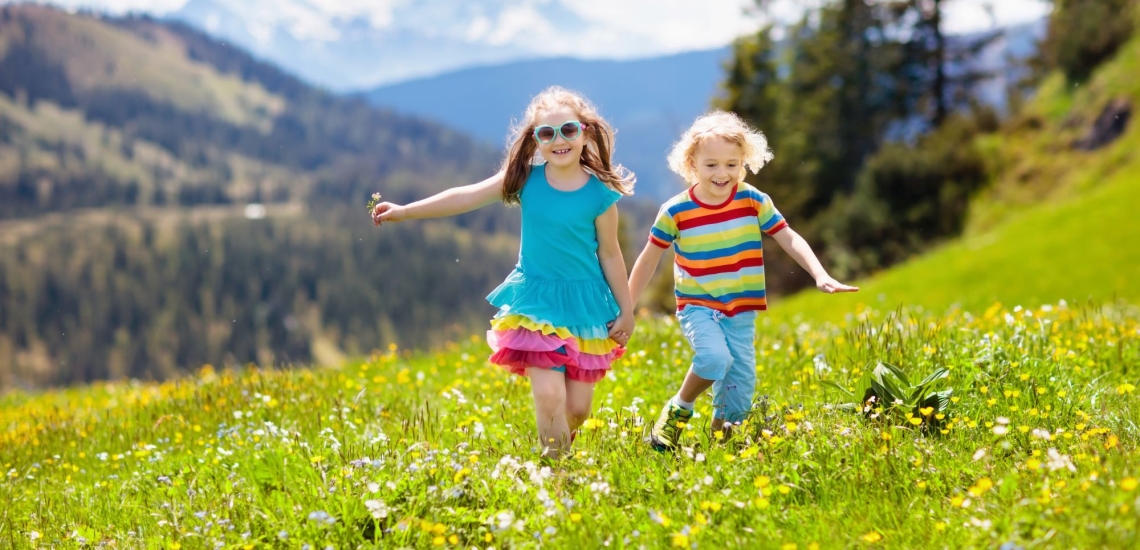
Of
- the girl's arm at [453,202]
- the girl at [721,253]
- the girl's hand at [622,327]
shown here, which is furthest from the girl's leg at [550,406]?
the girl's arm at [453,202]

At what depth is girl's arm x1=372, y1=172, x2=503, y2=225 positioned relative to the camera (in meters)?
5.42

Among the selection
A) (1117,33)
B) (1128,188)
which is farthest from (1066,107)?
(1128,188)

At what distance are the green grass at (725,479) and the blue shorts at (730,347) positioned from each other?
21 centimetres

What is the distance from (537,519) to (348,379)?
537 centimetres

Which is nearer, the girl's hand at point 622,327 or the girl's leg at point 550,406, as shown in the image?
the girl's leg at point 550,406

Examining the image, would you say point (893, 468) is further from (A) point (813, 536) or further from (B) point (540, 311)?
(B) point (540, 311)

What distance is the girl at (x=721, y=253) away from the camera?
17.8 feet

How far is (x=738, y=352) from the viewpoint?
17.8 feet

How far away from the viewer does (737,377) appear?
17.8 ft

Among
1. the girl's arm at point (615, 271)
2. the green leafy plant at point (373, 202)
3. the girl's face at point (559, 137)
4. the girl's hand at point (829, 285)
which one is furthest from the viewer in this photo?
the girl's arm at point (615, 271)

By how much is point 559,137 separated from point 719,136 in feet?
3.14

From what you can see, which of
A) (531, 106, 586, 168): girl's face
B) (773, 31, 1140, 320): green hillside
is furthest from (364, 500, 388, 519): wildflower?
(773, 31, 1140, 320): green hillside

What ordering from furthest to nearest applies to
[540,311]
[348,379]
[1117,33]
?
1. [1117,33]
2. [348,379]
3. [540,311]

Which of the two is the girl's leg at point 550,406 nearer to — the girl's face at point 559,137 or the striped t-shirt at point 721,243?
the striped t-shirt at point 721,243
